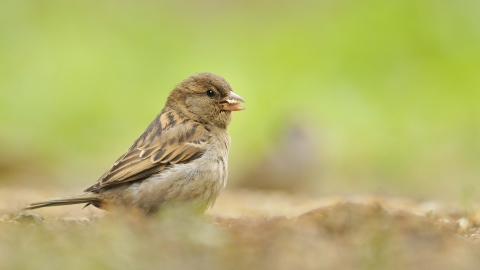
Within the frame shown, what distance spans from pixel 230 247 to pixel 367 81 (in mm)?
A: 10737

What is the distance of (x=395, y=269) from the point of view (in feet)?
12.8

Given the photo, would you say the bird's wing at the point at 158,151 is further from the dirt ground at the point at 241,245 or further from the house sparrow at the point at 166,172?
the dirt ground at the point at 241,245

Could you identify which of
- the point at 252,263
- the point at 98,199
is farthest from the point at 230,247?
the point at 98,199

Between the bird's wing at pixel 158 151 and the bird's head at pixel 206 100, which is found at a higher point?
the bird's head at pixel 206 100

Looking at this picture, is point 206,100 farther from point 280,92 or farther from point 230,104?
point 280,92

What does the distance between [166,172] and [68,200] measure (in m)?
0.72

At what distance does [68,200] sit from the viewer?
592cm

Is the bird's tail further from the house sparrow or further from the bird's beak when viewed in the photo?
the bird's beak

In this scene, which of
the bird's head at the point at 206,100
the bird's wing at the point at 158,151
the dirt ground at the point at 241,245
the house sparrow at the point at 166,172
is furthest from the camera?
the bird's head at the point at 206,100

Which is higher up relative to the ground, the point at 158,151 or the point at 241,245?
the point at 158,151

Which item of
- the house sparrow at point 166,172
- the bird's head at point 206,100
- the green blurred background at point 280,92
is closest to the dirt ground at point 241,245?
the house sparrow at point 166,172

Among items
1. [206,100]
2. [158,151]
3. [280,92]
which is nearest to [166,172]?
[158,151]

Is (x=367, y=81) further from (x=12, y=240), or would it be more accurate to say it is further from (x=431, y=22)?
(x=12, y=240)

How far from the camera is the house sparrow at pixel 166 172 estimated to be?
604 centimetres
